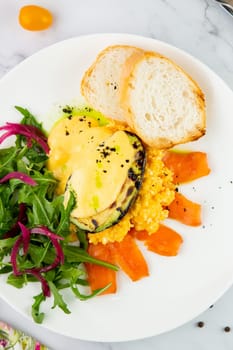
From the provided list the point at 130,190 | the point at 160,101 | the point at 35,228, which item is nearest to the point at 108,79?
the point at 160,101

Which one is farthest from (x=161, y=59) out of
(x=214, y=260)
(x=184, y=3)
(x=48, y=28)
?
(x=214, y=260)

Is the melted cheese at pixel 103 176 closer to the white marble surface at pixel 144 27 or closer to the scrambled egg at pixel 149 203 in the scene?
the scrambled egg at pixel 149 203

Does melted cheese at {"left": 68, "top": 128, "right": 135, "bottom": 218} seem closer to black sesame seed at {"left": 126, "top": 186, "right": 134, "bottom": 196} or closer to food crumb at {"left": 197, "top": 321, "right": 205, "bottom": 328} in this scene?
black sesame seed at {"left": 126, "top": 186, "right": 134, "bottom": 196}

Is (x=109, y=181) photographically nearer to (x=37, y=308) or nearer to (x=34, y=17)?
(x=37, y=308)

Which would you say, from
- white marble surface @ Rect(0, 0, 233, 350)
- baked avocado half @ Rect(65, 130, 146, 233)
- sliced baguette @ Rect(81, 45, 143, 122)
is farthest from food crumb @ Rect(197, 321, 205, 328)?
sliced baguette @ Rect(81, 45, 143, 122)

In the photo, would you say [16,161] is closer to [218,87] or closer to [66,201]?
[66,201]
